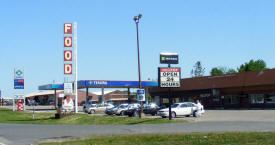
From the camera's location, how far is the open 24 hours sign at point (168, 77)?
2803cm

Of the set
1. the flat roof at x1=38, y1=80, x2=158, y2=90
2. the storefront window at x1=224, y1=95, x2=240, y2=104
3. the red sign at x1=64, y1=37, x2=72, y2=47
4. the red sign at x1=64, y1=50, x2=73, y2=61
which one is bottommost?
the storefront window at x1=224, y1=95, x2=240, y2=104

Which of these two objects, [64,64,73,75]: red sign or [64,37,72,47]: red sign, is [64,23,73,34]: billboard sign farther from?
[64,64,73,75]: red sign

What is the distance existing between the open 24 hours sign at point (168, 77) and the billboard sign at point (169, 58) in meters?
0.48

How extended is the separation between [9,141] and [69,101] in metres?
19.6

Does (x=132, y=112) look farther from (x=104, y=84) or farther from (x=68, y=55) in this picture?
(x=104, y=84)

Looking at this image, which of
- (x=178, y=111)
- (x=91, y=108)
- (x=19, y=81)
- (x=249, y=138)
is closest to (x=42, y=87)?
(x=19, y=81)

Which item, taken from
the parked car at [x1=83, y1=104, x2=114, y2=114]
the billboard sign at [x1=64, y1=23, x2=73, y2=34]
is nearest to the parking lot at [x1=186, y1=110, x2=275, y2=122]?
the parked car at [x1=83, y1=104, x2=114, y2=114]

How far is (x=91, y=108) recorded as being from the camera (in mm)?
46938

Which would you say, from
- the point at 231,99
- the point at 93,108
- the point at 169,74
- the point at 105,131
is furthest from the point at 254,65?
the point at 105,131

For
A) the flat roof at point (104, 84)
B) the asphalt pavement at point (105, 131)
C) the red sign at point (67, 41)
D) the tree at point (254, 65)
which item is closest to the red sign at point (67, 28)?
the red sign at point (67, 41)

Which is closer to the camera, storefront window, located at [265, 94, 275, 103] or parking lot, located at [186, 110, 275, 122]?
parking lot, located at [186, 110, 275, 122]

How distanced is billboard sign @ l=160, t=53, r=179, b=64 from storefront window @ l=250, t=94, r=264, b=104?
959 inches

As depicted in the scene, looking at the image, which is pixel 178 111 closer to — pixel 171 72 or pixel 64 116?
pixel 171 72

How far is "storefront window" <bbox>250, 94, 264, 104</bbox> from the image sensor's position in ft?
159
